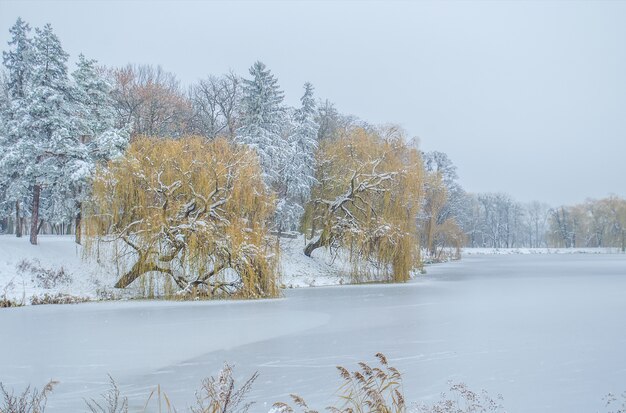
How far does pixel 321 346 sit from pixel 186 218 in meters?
10.1

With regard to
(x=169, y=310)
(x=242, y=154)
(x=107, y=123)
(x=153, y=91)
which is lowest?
(x=169, y=310)

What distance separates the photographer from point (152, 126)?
1320 inches

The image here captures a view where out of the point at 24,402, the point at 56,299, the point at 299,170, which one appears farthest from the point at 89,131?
the point at 24,402

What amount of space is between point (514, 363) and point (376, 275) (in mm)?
17290

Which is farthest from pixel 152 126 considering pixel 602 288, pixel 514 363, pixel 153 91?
pixel 514 363

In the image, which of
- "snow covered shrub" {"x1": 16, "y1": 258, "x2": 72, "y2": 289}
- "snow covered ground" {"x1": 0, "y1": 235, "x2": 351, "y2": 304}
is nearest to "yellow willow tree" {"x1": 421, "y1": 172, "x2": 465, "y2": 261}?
"snow covered ground" {"x1": 0, "y1": 235, "x2": 351, "y2": 304}

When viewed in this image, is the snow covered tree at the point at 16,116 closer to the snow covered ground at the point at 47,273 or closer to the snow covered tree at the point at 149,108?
the snow covered ground at the point at 47,273

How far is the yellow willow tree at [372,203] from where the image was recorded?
83.0ft

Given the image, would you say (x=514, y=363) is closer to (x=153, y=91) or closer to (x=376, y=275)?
(x=376, y=275)

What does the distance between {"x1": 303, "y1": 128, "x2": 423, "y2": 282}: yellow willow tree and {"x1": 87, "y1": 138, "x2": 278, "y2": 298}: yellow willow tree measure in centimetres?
666

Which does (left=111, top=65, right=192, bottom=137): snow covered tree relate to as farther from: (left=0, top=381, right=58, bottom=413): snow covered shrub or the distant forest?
(left=0, top=381, right=58, bottom=413): snow covered shrub

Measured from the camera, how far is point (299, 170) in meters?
28.8

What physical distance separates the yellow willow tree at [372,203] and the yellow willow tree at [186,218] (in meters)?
6.66

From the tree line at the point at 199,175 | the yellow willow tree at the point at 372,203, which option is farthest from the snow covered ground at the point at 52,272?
the yellow willow tree at the point at 372,203
